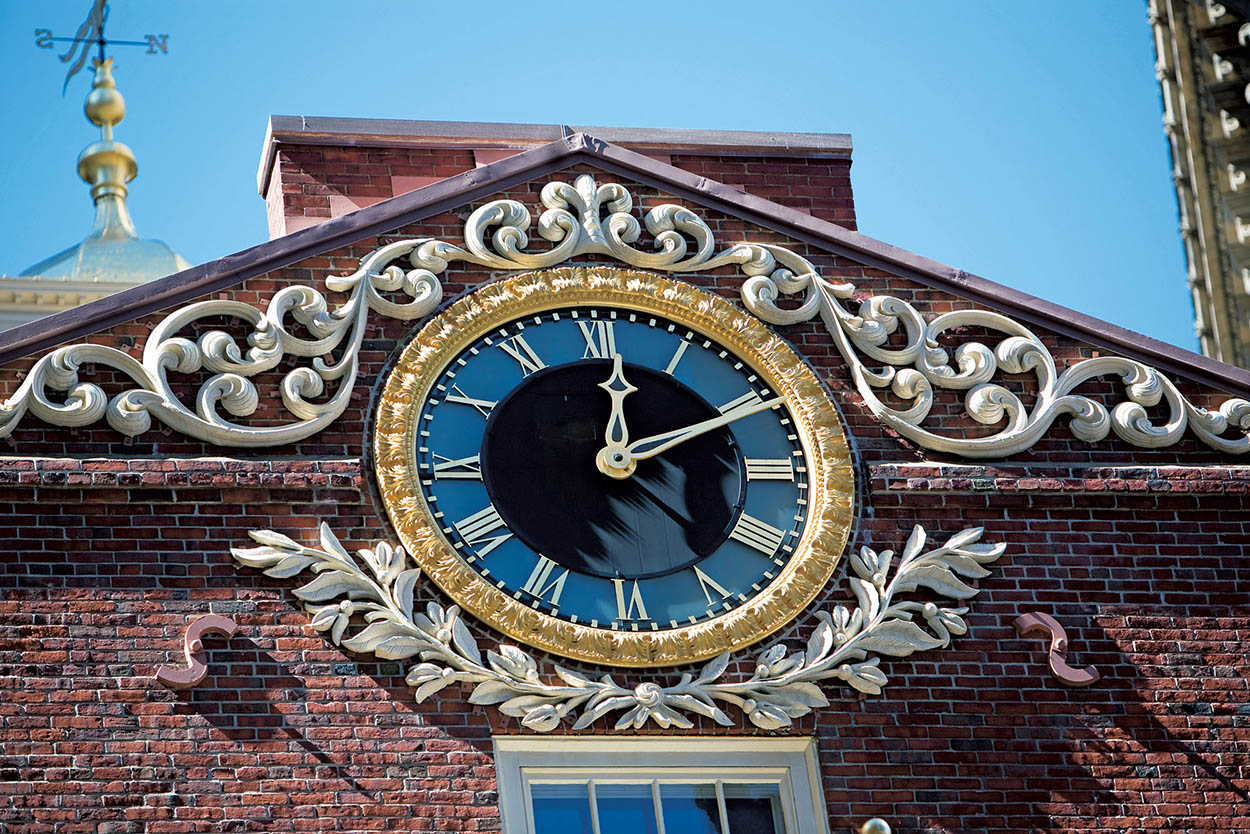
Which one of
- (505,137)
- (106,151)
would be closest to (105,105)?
(106,151)

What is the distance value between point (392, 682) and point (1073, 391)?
15.3 ft

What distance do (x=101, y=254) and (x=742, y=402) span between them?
11.4 metres

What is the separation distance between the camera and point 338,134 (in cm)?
1880

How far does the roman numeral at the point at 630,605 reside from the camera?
15.7 metres

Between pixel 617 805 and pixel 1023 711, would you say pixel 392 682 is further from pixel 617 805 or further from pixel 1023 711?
pixel 1023 711

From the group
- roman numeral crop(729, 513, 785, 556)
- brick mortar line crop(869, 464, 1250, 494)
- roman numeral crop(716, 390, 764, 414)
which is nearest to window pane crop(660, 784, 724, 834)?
roman numeral crop(729, 513, 785, 556)

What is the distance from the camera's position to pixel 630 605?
618 inches

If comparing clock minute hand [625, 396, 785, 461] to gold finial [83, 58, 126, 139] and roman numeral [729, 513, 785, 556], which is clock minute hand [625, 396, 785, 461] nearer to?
roman numeral [729, 513, 785, 556]

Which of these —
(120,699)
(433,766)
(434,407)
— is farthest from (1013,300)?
(120,699)

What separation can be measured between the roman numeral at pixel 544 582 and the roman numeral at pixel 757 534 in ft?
3.49

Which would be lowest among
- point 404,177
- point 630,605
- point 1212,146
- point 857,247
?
point 630,605

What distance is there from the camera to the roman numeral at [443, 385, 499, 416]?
53.0 feet

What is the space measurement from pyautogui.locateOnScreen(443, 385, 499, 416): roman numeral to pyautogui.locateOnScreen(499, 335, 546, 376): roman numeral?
322mm

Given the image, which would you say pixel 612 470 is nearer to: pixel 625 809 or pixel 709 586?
pixel 709 586
